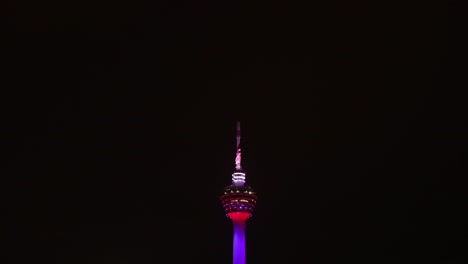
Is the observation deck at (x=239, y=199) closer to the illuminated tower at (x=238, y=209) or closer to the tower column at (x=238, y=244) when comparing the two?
the illuminated tower at (x=238, y=209)

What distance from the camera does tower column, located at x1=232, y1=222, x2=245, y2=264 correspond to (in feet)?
490

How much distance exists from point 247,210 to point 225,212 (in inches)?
182

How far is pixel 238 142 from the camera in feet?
520

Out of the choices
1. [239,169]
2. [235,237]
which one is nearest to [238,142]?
[239,169]

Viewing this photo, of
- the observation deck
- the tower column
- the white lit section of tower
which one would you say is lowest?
the tower column

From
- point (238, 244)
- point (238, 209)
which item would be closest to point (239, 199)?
point (238, 209)

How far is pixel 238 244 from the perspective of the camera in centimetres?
14925

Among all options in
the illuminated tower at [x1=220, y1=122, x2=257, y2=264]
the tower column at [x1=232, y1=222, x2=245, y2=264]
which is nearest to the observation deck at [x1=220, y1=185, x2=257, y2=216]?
the illuminated tower at [x1=220, y1=122, x2=257, y2=264]

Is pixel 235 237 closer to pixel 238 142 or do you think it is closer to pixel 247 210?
pixel 247 210

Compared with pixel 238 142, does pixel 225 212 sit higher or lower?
lower

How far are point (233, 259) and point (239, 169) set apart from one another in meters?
16.5

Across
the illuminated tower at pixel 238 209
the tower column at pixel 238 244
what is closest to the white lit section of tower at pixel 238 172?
the illuminated tower at pixel 238 209

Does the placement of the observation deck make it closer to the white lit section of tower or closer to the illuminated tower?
the illuminated tower

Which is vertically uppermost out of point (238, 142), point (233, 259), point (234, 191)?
point (238, 142)
